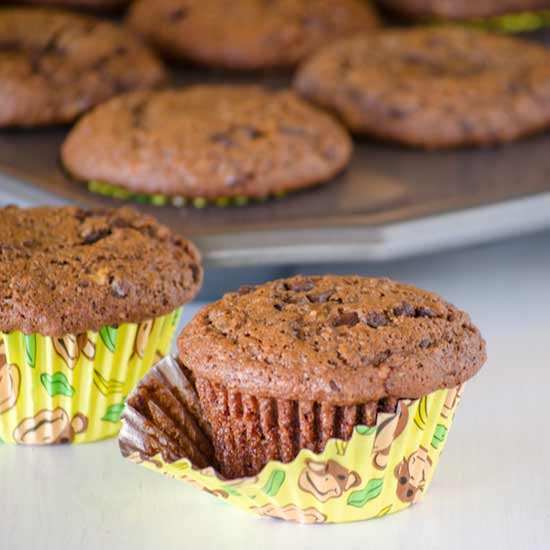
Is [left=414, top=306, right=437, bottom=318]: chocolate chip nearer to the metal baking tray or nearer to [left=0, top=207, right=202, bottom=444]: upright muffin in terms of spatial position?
[left=0, top=207, right=202, bottom=444]: upright muffin

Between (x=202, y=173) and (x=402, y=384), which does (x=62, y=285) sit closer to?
(x=402, y=384)

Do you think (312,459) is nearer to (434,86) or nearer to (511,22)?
(434,86)

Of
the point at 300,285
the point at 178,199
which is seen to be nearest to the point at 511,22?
the point at 178,199

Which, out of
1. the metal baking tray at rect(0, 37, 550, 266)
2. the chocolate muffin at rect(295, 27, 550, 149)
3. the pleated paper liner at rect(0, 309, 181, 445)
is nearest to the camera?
the pleated paper liner at rect(0, 309, 181, 445)

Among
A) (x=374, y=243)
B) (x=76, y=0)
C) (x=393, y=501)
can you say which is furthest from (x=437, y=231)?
(x=76, y=0)

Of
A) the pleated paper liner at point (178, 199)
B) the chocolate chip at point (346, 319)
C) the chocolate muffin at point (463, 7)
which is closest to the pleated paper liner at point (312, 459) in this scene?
the chocolate chip at point (346, 319)

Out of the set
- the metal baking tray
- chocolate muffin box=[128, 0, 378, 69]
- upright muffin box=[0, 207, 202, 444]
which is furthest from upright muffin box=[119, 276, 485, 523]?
chocolate muffin box=[128, 0, 378, 69]

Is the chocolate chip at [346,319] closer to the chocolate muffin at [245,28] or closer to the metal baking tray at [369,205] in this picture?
the metal baking tray at [369,205]
